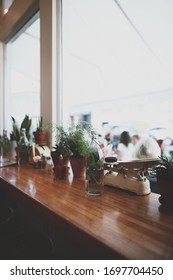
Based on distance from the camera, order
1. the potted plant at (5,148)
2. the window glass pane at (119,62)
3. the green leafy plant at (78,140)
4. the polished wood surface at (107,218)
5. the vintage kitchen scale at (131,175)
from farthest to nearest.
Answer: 1. the potted plant at (5,148)
2. the window glass pane at (119,62)
3. the green leafy plant at (78,140)
4. the vintage kitchen scale at (131,175)
5. the polished wood surface at (107,218)

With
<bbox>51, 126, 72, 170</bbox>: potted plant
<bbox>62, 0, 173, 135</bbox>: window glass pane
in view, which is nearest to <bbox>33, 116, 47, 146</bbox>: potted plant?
<bbox>62, 0, 173, 135</bbox>: window glass pane

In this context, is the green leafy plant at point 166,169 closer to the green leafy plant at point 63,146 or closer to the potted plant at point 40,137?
the green leafy plant at point 63,146

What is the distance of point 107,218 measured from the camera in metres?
0.70

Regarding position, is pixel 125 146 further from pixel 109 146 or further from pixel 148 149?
pixel 148 149

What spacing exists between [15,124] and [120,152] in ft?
3.59

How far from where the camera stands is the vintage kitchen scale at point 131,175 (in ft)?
3.14

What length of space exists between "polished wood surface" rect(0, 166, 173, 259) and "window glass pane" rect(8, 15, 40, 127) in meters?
1.39

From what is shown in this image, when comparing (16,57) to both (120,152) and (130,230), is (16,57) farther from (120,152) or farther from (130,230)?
(130,230)

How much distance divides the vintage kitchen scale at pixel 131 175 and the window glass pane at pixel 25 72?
1358 millimetres

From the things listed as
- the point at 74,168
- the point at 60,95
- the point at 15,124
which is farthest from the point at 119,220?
the point at 15,124

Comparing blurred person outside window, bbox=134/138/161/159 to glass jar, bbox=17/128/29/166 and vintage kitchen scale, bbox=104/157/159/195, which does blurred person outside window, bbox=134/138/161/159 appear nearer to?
vintage kitchen scale, bbox=104/157/159/195

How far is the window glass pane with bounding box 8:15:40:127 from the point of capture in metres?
2.22

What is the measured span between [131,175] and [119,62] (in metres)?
1.37

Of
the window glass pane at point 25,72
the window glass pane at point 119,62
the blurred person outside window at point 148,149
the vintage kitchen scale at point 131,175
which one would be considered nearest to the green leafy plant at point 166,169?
the vintage kitchen scale at point 131,175
